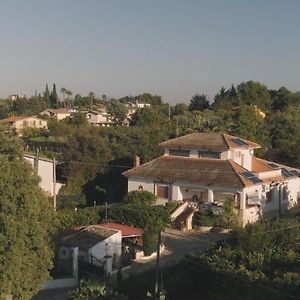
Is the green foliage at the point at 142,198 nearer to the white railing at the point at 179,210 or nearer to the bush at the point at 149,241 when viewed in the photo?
the white railing at the point at 179,210

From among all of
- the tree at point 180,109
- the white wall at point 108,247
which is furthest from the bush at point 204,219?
the tree at point 180,109

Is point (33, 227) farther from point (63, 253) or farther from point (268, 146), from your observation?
point (268, 146)

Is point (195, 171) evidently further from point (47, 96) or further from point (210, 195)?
point (47, 96)

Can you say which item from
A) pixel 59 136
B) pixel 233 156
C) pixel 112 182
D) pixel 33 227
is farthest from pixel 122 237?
pixel 59 136

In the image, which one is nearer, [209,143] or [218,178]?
[218,178]

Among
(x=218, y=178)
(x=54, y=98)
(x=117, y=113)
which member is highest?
(x=54, y=98)

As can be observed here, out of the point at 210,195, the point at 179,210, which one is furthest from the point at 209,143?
the point at 179,210

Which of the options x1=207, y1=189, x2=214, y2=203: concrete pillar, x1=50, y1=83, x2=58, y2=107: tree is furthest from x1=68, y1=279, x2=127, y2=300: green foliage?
x1=50, y1=83, x2=58, y2=107: tree
